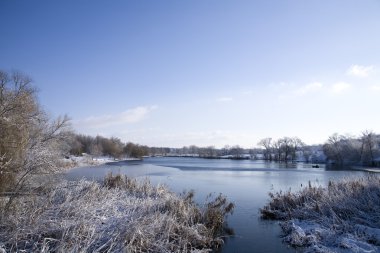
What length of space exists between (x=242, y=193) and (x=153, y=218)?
13044 mm

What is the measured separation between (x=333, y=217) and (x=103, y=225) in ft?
25.9

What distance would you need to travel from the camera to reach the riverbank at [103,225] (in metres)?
7.37

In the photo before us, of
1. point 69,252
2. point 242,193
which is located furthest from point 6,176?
point 242,193

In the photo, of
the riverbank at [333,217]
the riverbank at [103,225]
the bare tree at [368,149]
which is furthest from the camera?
the bare tree at [368,149]

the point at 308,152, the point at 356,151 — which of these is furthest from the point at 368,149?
the point at 308,152

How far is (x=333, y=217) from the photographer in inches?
441

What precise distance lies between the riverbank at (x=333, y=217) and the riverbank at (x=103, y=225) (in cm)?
286

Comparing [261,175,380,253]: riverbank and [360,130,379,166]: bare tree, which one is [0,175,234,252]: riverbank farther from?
[360,130,379,166]: bare tree

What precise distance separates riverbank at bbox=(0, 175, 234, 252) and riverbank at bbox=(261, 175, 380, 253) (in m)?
2.86

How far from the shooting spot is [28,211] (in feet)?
28.0

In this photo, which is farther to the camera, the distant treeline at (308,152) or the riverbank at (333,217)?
the distant treeline at (308,152)

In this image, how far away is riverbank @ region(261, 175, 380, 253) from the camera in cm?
937

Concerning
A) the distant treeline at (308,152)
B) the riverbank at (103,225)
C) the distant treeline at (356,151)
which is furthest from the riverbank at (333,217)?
the distant treeline at (356,151)

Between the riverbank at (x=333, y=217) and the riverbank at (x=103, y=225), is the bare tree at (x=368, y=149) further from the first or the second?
the riverbank at (x=103, y=225)
